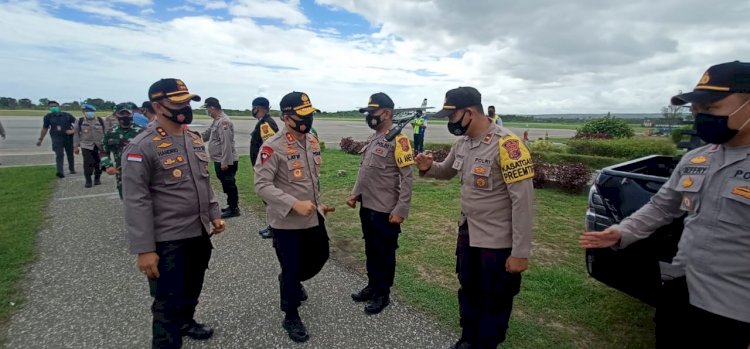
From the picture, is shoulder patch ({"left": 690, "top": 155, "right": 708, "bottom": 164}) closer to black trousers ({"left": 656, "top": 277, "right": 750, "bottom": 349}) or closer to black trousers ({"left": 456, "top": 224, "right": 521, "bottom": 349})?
black trousers ({"left": 656, "top": 277, "right": 750, "bottom": 349})

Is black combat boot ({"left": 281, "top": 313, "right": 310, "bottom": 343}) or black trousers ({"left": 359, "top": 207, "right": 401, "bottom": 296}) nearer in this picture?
black combat boot ({"left": 281, "top": 313, "right": 310, "bottom": 343})

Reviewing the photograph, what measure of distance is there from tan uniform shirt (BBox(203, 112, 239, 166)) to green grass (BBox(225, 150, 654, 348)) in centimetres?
123

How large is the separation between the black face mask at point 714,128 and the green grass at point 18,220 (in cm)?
479

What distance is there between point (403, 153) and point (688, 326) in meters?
2.20

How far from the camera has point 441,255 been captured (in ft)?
15.4

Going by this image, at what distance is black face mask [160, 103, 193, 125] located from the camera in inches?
102

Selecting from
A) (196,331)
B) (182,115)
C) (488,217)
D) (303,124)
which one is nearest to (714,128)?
(488,217)

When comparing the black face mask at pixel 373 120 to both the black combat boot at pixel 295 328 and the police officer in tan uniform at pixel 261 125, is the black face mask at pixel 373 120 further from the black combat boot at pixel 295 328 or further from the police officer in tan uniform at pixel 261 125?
the police officer in tan uniform at pixel 261 125

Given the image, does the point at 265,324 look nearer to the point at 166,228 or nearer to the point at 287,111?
the point at 166,228

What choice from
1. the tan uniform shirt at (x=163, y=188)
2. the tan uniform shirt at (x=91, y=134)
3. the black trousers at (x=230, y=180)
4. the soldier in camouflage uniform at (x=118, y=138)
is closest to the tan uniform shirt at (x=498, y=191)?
the tan uniform shirt at (x=163, y=188)

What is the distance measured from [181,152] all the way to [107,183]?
8.10m

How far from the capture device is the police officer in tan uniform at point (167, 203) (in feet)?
7.63

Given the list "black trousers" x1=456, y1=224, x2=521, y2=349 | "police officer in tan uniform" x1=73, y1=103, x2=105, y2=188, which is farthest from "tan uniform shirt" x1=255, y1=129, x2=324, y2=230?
"police officer in tan uniform" x1=73, y1=103, x2=105, y2=188

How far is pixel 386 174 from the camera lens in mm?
3422
